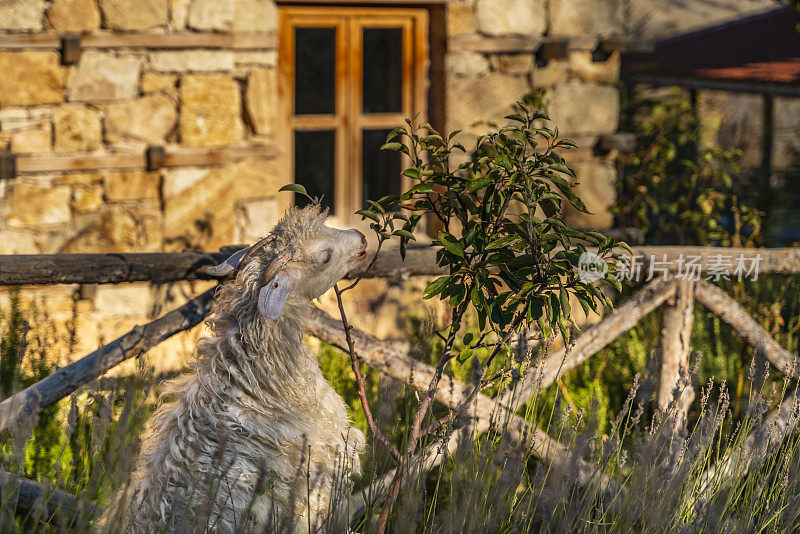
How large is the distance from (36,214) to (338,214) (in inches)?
71.6

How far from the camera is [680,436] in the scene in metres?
2.77

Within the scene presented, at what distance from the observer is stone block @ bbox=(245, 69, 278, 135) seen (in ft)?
16.5

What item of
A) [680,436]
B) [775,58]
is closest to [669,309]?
[680,436]

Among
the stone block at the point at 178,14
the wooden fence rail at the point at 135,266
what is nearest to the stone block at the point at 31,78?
the stone block at the point at 178,14

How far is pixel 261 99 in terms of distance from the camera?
5043mm

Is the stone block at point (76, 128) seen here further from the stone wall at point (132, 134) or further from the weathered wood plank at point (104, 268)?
the weathered wood plank at point (104, 268)

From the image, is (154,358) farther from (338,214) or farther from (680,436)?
(680,436)

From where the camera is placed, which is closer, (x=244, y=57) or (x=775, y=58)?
(x=244, y=57)

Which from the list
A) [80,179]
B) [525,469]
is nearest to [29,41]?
[80,179]

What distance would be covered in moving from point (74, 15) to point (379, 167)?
2.11m

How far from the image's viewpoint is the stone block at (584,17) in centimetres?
555

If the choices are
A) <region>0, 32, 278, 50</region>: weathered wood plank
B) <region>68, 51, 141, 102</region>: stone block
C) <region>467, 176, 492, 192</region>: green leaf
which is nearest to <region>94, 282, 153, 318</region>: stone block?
<region>68, 51, 141, 102</region>: stone block

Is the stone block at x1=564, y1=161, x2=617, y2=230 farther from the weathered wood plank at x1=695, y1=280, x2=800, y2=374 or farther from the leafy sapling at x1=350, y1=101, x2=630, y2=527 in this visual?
the leafy sapling at x1=350, y1=101, x2=630, y2=527

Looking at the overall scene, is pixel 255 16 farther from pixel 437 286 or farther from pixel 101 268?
pixel 437 286
